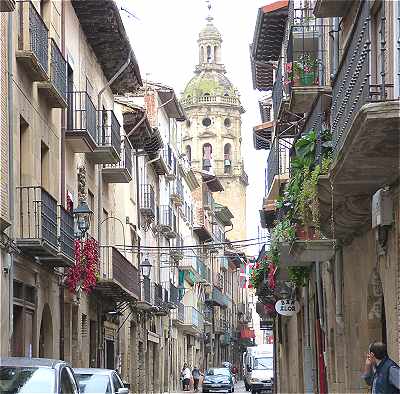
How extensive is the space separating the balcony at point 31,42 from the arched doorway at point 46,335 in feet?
18.9

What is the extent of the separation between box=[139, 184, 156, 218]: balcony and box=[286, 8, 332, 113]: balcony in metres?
22.6

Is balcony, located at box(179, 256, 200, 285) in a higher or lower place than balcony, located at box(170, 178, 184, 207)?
lower

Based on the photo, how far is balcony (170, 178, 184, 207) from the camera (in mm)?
59094

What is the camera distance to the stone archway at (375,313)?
17.8 meters

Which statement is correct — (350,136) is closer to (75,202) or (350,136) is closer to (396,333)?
(396,333)

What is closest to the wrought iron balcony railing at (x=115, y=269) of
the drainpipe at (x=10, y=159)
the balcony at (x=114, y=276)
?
the balcony at (x=114, y=276)

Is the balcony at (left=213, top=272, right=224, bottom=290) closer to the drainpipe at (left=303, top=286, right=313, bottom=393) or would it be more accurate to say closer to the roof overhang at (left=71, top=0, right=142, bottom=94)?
the roof overhang at (left=71, top=0, right=142, bottom=94)

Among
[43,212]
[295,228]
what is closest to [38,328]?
[43,212]

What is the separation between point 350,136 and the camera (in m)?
12.6

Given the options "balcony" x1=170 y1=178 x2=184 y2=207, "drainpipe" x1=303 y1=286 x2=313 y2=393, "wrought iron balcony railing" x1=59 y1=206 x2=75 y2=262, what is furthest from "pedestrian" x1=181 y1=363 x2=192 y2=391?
"wrought iron balcony railing" x1=59 y1=206 x2=75 y2=262

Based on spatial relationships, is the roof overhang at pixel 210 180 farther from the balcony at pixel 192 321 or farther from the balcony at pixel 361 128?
the balcony at pixel 361 128

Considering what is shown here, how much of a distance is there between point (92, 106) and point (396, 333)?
15.8 metres

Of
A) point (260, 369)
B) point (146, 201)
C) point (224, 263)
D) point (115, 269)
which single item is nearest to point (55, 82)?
point (115, 269)

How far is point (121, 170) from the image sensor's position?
33.7 m
